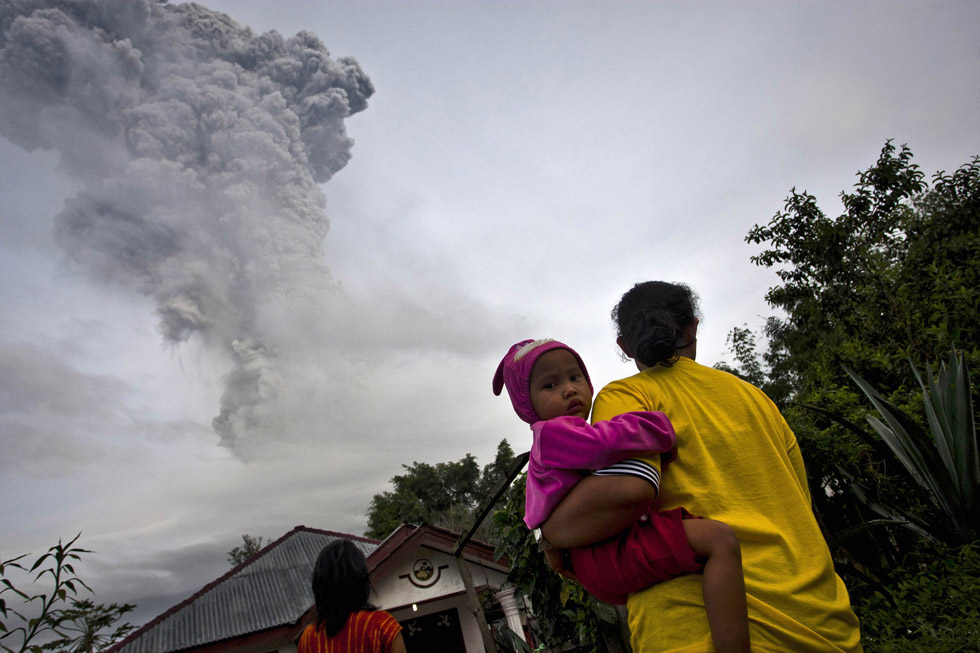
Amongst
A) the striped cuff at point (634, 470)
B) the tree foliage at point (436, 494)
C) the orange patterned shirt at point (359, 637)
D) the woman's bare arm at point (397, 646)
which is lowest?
the woman's bare arm at point (397, 646)

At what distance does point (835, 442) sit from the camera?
280cm

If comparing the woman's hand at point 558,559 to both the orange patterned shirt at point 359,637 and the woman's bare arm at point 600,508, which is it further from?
Result: the orange patterned shirt at point 359,637

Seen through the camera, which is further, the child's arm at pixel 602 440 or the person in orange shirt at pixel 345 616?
the person in orange shirt at pixel 345 616

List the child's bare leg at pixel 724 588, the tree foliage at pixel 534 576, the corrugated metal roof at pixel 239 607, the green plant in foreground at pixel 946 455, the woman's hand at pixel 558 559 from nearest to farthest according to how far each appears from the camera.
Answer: the child's bare leg at pixel 724 588, the woman's hand at pixel 558 559, the green plant in foreground at pixel 946 455, the tree foliage at pixel 534 576, the corrugated metal roof at pixel 239 607

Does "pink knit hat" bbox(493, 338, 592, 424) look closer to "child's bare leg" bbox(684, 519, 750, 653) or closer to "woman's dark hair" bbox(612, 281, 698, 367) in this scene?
"woman's dark hair" bbox(612, 281, 698, 367)

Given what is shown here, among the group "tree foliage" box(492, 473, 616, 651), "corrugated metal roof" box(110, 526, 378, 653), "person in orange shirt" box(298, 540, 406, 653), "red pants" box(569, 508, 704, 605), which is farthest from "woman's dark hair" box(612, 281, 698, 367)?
"corrugated metal roof" box(110, 526, 378, 653)

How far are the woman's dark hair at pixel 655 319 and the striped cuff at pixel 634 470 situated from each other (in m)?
0.35

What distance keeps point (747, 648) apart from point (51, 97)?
162 feet

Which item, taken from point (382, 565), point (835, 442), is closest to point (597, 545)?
point (835, 442)

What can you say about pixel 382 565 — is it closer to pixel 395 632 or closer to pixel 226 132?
pixel 395 632

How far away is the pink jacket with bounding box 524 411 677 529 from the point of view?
92cm

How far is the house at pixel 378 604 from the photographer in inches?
425

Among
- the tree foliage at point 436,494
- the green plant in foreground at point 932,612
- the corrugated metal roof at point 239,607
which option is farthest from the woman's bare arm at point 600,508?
the tree foliage at point 436,494

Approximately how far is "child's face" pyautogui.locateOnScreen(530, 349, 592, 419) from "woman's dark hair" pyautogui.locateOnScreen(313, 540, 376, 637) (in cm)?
140
